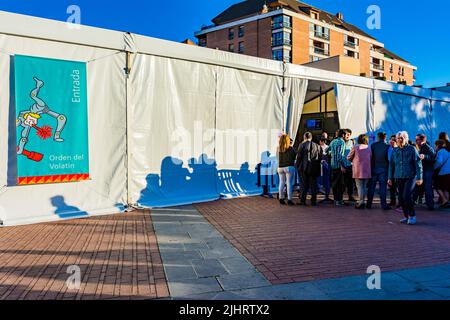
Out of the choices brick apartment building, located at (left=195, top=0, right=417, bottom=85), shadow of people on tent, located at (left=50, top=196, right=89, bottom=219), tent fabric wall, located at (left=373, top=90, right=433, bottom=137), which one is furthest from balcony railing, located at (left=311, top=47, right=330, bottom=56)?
shadow of people on tent, located at (left=50, top=196, right=89, bottom=219)

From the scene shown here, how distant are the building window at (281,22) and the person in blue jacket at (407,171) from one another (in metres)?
58.8

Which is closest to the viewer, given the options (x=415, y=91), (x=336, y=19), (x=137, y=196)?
(x=137, y=196)

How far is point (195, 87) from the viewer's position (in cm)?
914

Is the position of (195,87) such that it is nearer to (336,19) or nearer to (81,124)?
(81,124)

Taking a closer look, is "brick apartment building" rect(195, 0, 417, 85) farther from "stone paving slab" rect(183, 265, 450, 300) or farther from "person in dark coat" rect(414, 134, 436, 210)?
"stone paving slab" rect(183, 265, 450, 300)

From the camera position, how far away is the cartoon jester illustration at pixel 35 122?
6.76 metres

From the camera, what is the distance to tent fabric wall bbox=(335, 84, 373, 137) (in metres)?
12.0

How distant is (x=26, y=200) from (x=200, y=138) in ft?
13.9

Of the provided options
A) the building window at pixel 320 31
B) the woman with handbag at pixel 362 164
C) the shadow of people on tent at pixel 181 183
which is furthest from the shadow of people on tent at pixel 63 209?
the building window at pixel 320 31

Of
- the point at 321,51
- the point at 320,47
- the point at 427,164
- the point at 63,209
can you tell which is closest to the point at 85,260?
the point at 63,209

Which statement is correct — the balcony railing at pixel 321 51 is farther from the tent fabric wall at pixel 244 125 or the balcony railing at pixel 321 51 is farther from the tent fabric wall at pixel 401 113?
the tent fabric wall at pixel 244 125

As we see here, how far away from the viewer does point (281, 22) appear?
61.0 meters

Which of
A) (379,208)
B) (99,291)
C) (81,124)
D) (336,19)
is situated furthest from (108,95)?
(336,19)

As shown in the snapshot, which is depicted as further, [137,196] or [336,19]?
[336,19]
